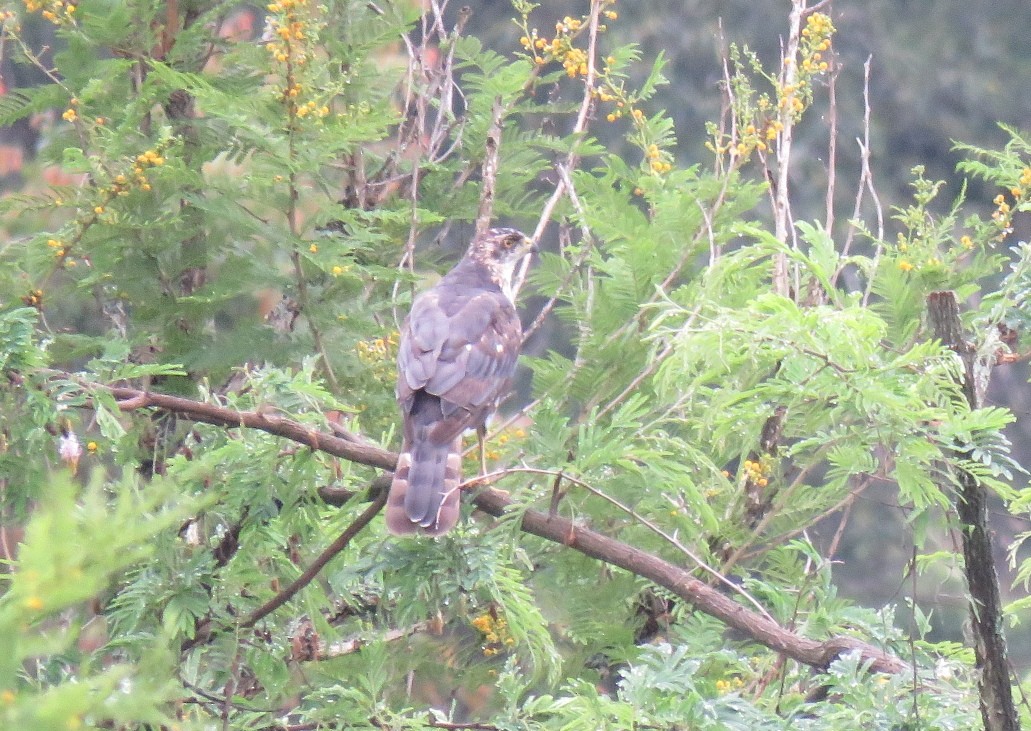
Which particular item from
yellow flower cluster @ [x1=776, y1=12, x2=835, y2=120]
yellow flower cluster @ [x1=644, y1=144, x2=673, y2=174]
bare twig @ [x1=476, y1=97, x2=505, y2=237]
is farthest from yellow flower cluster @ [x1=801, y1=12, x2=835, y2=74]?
bare twig @ [x1=476, y1=97, x2=505, y2=237]

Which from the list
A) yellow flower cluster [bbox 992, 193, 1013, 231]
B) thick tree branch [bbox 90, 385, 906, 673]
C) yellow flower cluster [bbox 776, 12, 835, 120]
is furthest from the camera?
yellow flower cluster [bbox 776, 12, 835, 120]

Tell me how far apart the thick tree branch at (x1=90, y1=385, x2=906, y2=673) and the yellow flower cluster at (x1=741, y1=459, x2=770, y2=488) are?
73 cm

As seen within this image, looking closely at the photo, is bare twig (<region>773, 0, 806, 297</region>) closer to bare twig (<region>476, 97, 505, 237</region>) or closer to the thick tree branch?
bare twig (<region>476, 97, 505, 237</region>)

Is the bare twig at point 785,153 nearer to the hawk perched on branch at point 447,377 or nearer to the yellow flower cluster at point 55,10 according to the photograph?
the hawk perched on branch at point 447,377

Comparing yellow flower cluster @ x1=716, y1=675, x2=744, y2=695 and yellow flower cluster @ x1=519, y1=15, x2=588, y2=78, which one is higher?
yellow flower cluster @ x1=519, y1=15, x2=588, y2=78

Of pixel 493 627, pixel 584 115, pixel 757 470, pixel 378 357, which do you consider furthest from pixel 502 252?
pixel 493 627

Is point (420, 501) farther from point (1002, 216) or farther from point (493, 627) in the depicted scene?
point (1002, 216)

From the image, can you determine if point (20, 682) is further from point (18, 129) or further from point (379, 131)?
point (18, 129)

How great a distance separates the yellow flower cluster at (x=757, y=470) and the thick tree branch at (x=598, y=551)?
0.73 meters

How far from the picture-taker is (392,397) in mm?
3719

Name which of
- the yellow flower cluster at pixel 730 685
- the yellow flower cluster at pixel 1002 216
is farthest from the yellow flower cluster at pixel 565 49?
the yellow flower cluster at pixel 730 685

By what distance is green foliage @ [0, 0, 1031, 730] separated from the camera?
211 cm

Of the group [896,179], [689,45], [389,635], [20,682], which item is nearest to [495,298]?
[389,635]

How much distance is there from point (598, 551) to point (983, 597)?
838 millimetres
